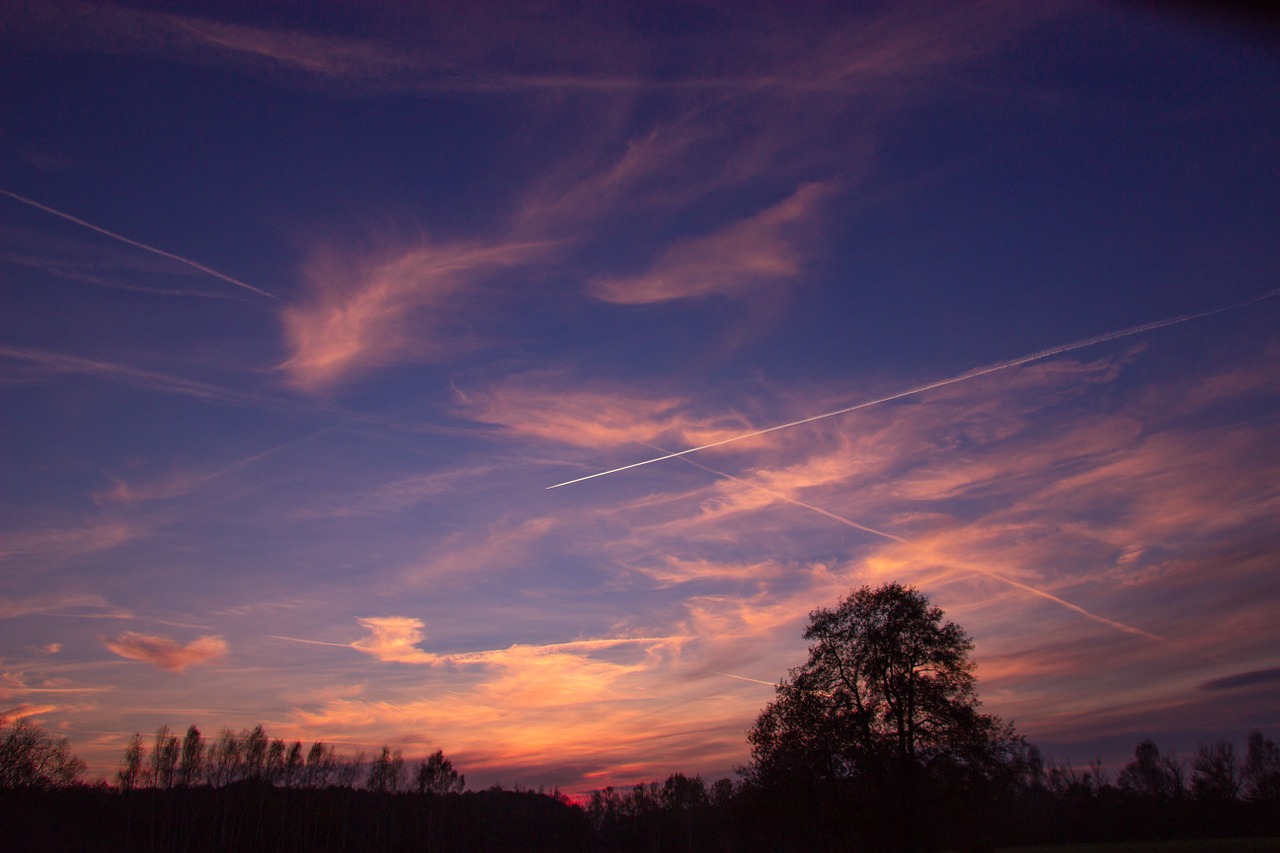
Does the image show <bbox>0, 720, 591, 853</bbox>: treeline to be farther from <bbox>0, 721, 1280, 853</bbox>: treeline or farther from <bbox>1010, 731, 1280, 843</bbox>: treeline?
<bbox>1010, 731, 1280, 843</bbox>: treeline

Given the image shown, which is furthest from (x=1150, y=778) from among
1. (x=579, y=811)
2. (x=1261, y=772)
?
(x=579, y=811)

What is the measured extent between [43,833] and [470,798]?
11080 centimetres

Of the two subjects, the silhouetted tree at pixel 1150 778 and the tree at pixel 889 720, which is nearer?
the tree at pixel 889 720

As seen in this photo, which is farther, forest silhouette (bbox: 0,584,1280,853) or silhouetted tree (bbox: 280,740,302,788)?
silhouetted tree (bbox: 280,740,302,788)

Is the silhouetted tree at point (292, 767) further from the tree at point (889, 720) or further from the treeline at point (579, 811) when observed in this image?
the tree at point (889, 720)

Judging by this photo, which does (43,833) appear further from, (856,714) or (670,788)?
(670,788)

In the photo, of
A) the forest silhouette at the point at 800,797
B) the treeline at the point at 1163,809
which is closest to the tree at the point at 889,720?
the forest silhouette at the point at 800,797

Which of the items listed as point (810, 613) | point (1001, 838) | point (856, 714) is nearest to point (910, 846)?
point (856, 714)

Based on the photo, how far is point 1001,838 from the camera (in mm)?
113500

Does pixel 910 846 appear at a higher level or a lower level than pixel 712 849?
higher

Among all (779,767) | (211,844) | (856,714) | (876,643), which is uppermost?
(876,643)

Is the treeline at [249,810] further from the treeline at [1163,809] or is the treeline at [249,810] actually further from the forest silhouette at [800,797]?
the treeline at [1163,809]

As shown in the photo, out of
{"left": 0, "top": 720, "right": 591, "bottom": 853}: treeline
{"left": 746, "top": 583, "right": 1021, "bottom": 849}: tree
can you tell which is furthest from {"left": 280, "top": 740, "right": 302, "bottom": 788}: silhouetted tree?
{"left": 746, "top": 583, "right": 1021, "bottom": 849}: tree

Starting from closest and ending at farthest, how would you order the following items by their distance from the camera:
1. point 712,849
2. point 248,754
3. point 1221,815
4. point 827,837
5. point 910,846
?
point 910,846 → point 827,837 → point 1221,815 → point 248,754 → point 712,849
